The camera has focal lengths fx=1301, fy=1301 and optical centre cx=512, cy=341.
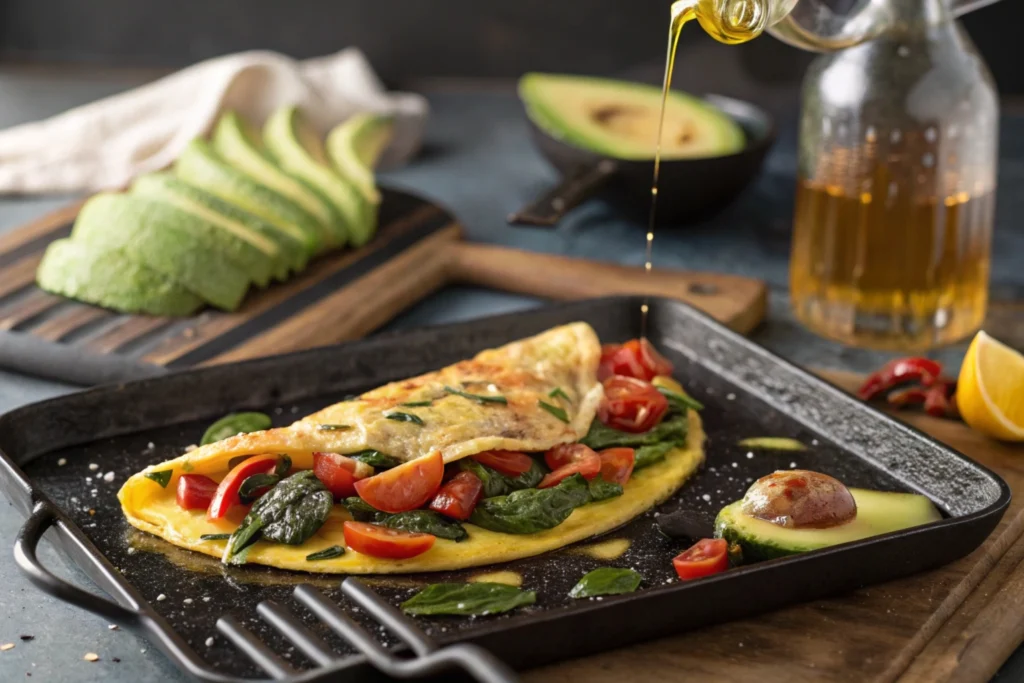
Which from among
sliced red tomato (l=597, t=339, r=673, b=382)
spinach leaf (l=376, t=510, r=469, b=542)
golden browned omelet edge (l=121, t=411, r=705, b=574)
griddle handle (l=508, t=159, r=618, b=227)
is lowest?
golden browned omelet edge (l=121, t=411, r=705, b=574)

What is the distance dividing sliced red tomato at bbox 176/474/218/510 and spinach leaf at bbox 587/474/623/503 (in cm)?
95

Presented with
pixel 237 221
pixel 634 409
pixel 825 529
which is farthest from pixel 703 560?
pixel 237 221

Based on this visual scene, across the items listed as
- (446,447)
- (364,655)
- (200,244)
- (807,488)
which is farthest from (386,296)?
(364,655)

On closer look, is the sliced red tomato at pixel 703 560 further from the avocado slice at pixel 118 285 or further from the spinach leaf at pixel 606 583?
the avocado slice at pixel 118 285

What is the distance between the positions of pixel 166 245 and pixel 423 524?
204 cm

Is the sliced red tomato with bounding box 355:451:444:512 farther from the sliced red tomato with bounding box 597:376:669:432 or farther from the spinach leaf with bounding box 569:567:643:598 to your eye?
the sliced red tomato with bounding box 597:376:669:432

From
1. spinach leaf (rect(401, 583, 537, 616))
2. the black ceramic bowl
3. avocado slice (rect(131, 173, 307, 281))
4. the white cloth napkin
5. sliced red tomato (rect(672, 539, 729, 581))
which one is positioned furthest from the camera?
the white cloth napkin

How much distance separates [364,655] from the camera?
8.09ft

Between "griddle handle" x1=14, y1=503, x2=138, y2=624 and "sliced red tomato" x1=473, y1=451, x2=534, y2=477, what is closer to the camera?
"griddle handle" x1=14, y1=503, x2=138, y2=624

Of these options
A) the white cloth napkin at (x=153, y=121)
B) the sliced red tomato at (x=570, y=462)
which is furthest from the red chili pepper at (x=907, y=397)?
the white cloth napkin at (x=153, y=121)

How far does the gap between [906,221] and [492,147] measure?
3.06 m

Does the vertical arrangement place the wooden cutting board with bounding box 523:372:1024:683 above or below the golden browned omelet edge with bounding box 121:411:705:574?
below

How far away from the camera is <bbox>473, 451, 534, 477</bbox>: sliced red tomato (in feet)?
10.9

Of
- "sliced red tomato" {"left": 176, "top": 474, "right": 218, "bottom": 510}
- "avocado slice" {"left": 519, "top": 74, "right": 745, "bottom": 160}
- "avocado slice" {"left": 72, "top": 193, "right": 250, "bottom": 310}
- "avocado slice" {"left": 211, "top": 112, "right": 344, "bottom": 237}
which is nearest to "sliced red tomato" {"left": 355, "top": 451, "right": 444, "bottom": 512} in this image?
"sliced red tomato" {"left": 176, "top": 474, "right": 218, "bottom": 510}
